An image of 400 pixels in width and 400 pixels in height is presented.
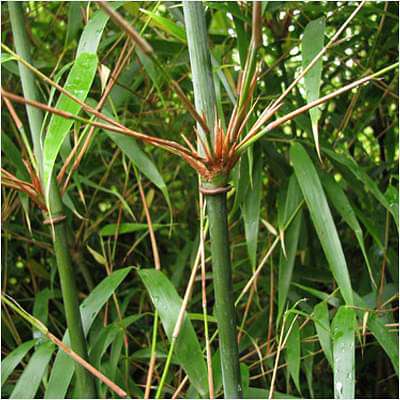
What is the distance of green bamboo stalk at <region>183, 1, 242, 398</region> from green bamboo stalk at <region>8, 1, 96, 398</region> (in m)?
0.18

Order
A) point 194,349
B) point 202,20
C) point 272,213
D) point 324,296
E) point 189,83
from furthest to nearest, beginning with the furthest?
1. point 272,213
2. point 189,83
3. point 324,296
4. point 194,349
5. point 202,20

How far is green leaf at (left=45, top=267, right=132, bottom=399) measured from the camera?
70 centimetres

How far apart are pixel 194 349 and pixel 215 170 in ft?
0.77

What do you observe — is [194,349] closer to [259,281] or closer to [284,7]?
[259,281]

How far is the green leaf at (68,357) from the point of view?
2.29 ft

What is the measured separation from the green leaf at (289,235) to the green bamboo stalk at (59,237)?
0.26 m

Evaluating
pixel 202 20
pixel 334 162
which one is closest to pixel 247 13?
pixel 334 162

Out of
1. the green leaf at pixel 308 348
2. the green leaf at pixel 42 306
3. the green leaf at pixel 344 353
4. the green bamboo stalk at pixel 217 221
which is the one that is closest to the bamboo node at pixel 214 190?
the green bamboo stalk at pixel 217 221

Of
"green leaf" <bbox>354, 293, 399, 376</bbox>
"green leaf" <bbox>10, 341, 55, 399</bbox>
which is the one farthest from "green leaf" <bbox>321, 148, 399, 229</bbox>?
"green leaf" <bbox>10, 341, 55, 399</bbox>

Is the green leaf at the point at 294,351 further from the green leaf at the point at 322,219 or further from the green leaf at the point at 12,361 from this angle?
the green leaf at the point at 12,361

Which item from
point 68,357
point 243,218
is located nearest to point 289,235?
point 243,218

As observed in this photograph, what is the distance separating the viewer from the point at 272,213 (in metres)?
1.02

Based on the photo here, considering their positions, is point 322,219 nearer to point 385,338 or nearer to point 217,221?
point 385,338

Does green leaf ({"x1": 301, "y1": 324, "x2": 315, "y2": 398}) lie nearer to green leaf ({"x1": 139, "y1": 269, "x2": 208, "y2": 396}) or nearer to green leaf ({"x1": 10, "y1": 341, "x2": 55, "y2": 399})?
green leaf ({"x1": 139, "y1": 269, "x2": 208, "y2": 396})
